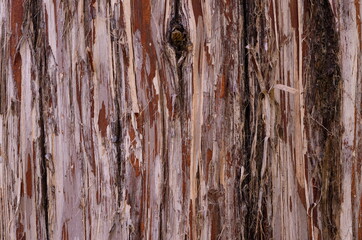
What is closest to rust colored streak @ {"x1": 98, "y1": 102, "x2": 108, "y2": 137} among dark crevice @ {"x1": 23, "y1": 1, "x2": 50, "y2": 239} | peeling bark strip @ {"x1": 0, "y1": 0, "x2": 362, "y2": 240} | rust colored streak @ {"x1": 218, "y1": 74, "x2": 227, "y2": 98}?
peeling bark strip @ {"x1": 0, "y1": 0, "x2": 362, "y2": 240}

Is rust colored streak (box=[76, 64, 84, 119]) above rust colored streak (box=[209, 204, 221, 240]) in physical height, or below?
above

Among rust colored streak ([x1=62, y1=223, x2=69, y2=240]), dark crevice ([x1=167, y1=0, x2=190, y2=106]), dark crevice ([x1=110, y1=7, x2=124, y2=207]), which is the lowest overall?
rust colored streak ([x1=62, y1=223, x2=69, y2=240])

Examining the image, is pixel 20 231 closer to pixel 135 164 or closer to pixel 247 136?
pixel 135 164

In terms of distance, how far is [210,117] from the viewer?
834 millimetres

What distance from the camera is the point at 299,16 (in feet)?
2.73

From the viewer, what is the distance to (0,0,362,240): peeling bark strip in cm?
83

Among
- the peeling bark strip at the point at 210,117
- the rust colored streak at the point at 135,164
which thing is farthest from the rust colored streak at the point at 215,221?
the rust colored streak at the point at 135,164

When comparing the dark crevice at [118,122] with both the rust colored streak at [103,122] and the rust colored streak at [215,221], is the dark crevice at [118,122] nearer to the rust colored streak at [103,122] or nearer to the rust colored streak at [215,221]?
the rust colored streak at [103,122]

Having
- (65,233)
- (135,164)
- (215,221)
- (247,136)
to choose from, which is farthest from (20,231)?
(247,136)

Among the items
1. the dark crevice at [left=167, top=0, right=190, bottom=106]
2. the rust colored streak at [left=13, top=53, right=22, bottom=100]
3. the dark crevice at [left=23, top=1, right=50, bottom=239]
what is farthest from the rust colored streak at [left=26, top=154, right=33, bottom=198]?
the dark crevice at [left=167, top=0, right=190, bottom=106]

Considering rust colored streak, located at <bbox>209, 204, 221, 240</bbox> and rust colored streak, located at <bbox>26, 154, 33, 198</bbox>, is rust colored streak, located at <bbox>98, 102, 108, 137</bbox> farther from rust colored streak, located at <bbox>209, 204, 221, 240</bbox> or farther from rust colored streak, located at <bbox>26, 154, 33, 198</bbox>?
rust colored streak, located at <bbox>209, 204, 221, 240</bbox>

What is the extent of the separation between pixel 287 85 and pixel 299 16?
5.8 inches

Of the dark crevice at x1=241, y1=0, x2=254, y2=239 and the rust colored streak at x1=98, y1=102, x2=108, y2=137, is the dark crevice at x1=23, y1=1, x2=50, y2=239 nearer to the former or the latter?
the rust colored streak at x1=98, y1=102, x2=108, y2=137

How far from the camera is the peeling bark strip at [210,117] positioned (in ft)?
2.72
